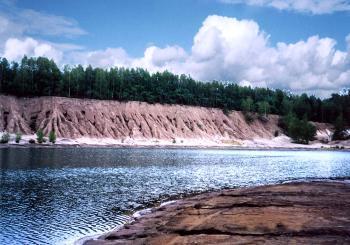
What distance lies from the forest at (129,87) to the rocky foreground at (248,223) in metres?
118

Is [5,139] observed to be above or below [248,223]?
above

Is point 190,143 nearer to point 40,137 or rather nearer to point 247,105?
point 247,105

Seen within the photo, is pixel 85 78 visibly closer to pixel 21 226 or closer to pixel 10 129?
pixel 10 129

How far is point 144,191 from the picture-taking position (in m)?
39.1

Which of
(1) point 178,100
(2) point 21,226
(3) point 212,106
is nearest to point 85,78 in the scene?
(1) point 178,100

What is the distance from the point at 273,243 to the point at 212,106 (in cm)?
16655

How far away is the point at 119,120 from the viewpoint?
141 metres

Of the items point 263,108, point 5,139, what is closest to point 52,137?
point 5,139

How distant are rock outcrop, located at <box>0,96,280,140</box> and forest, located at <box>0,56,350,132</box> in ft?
14.5

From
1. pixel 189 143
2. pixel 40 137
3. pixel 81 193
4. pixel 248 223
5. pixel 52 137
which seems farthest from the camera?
pixel 189 143

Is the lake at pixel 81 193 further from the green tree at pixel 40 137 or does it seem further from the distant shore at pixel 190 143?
the distant shore at pixel 190 143

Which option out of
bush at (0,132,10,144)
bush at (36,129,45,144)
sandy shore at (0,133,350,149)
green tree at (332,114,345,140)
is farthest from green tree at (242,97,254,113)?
bush at (0,132,10,144)

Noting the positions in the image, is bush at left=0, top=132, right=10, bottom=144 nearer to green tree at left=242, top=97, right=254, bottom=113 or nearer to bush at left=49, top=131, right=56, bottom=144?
bush at left=49, top=131, right=56, bottom=144

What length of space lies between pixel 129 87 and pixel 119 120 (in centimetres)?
2204
